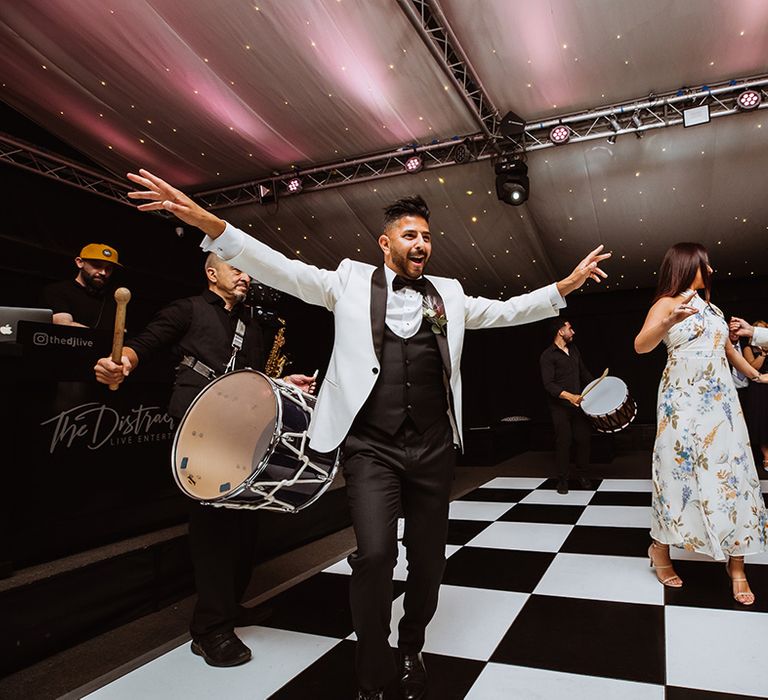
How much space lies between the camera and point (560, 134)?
15.8ft

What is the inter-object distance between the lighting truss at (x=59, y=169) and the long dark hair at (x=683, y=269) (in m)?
4.88

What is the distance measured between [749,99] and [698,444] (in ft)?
11.9

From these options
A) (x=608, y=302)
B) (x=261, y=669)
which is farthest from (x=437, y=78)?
(x=608, y=302)

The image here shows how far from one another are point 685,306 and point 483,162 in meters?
3.85

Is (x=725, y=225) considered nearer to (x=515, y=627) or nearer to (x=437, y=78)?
(x=437, y=78)

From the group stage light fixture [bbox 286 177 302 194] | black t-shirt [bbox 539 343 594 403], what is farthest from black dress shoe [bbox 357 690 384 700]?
stage light fixture [bbox 286 177 302 194]

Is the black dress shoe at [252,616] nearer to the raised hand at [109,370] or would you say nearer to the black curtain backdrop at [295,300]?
the raised hand at [109,370]

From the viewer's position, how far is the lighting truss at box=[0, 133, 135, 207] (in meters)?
4.65

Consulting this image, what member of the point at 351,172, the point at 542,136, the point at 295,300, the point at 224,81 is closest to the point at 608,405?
the point at 542,136

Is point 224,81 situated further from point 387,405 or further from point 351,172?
point 387,405

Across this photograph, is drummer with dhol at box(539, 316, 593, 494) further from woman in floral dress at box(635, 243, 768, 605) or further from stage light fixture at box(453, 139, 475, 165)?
woman in floral dress at box(635, 243, 768, 605)

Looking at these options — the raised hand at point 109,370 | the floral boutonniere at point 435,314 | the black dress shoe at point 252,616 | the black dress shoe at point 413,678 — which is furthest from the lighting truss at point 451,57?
the black dress shoe at point 413,678

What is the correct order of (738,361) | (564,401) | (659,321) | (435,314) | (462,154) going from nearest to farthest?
(435,314) < (659,321) < (738,361) < (564,401) < (462,154)

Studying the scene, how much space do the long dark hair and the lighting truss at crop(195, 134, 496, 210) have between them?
3069 mm
